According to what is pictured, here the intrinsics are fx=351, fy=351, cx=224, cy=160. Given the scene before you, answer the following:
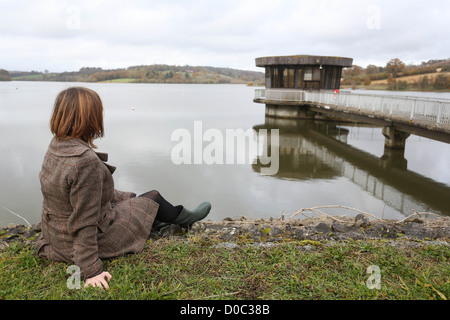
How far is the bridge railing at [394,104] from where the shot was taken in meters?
12.0

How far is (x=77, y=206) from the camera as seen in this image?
2.55 meters

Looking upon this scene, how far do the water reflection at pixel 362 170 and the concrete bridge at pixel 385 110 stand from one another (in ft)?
4.60

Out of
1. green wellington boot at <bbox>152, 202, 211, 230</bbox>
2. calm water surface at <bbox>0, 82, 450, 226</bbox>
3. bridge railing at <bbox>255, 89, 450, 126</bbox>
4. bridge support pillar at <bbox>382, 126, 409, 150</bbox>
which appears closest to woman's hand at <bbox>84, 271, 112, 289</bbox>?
→ green wellington boot at <bbox>152, 202, 211, 230</bbox>

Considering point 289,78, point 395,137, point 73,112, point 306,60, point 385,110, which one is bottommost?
point 395,137

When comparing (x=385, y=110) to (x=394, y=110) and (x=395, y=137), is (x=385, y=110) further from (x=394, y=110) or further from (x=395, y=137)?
(x=395, y=137)

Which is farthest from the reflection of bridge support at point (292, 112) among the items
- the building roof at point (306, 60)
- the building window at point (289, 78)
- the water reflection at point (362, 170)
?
the water reflection at point (362, 170)

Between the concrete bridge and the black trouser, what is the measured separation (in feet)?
36.3

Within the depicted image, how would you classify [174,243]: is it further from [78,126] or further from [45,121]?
[45,121]

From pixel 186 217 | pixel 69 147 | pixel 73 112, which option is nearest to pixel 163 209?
pixel 186 217

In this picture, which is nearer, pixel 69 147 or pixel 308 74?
pixel 69 147

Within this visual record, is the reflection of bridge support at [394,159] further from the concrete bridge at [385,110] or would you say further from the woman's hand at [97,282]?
the woman's hand at [97,282]

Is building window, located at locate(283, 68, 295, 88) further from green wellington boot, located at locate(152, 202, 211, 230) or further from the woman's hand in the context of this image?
the woman's hand

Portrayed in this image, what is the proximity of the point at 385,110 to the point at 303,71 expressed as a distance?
13.3 meters
